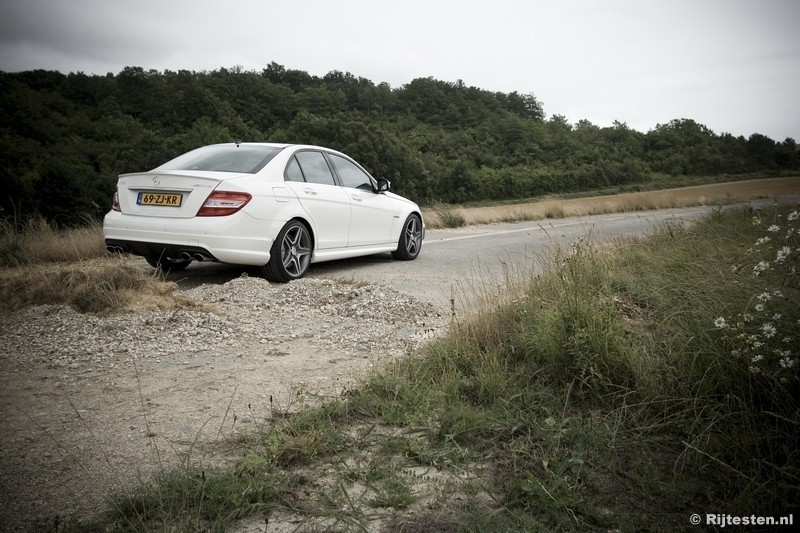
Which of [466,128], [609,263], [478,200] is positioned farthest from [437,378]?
[466,128]

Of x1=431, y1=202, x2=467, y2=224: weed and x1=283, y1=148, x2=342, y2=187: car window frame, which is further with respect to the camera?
x1=431, y1=202, x2=467, y2=224: weed

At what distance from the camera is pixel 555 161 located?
93.2 meters

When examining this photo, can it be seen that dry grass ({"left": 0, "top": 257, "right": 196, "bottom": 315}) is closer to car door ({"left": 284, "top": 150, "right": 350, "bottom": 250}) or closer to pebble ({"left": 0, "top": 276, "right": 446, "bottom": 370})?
pebble ({"left": 0, "top": 276, "right": 446, "bottom": 370})

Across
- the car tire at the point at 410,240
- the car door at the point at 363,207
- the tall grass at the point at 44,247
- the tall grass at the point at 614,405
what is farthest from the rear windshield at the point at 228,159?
the tall grass at the point at 614,405

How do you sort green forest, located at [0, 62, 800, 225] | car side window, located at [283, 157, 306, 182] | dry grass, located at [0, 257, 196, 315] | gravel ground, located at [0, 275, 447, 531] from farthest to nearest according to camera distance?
green forest, located at [0, 62, 800, 225] < car side window, located at [283, 157, 306, 182] < dry grass, located at [0, 257, 196, 315] < gravel ground, located at [0, 275, 447, 531]

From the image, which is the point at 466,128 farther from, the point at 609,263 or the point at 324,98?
the point at 609,263

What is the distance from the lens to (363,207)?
914 cm

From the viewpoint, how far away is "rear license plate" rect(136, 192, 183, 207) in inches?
274

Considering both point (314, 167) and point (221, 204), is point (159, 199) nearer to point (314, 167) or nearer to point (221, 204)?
point (221, 204)

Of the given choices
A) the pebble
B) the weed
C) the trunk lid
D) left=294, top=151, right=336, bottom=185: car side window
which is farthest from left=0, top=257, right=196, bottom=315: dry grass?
the weed

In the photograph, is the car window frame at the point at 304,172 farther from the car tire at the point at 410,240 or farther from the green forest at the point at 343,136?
the green forest at the point at 343,136

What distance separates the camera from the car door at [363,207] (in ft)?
29.4

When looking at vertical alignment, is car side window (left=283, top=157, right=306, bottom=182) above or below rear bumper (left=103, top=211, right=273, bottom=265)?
above

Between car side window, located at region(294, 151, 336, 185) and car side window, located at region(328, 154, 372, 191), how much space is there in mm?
257
